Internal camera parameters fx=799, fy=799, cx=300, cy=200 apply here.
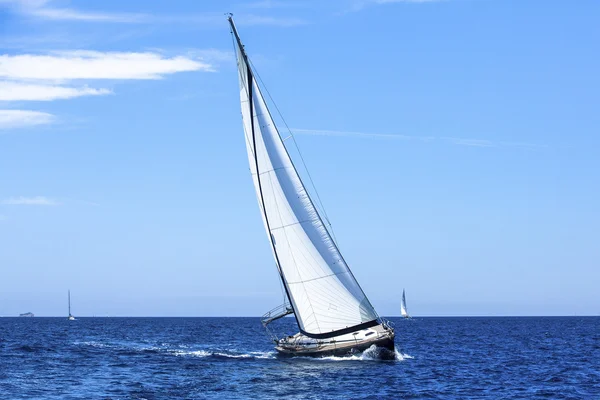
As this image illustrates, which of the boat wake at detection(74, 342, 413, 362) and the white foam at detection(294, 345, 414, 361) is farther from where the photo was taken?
the boat wake at detection(74, 342, 413, 362)

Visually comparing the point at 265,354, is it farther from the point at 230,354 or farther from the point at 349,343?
the point at 349,343

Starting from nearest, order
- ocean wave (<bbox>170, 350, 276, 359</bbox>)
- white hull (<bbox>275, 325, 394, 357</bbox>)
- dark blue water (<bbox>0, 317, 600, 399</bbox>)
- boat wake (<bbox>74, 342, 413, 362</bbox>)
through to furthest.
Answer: dark blue water (<bbox>0, 317, 600, 399</bbox>), white hull (<bbox>275, 325, 394, 357</bbox>), boat wake (<bbox>74, 342, 413, 362</bbox>), ocean wave (<bbox>170, 350, 276, 359</bbox>)

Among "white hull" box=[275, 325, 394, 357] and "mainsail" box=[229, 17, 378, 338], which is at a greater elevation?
"mainsail" box=[229, 17, 378, 338]

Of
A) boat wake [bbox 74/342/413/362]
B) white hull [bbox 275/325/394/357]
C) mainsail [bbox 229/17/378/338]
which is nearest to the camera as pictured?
white hull [bbox 275/325/394/357]

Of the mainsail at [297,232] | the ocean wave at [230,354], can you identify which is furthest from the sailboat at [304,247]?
the ocean wave at [230,354]

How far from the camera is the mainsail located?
174 ft

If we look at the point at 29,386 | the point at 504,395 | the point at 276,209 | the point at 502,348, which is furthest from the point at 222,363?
the point at 502,348

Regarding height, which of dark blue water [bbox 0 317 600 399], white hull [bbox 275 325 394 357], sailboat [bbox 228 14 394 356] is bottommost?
dark blue water [bbox 0 317 600 399]

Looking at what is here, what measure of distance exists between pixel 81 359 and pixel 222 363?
40.2 ft

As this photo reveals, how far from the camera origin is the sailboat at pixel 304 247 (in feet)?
174

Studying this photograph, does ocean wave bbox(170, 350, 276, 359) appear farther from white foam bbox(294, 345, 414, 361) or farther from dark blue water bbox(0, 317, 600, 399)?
white foam bbox(294, 345, 414, 361)

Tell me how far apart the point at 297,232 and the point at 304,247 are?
1099mm

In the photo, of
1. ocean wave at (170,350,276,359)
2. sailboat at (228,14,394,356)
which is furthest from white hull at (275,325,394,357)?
ocean wave at (170,350,276,359)

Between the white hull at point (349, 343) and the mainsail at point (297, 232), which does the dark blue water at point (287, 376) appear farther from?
the mainsail at point (297, 232)
